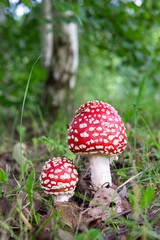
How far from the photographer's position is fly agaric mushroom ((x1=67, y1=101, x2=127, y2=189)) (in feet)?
6.02

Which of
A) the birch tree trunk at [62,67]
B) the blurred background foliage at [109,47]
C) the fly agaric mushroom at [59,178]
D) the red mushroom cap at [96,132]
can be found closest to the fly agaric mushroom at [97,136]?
the red mushroom cap at [96,132]

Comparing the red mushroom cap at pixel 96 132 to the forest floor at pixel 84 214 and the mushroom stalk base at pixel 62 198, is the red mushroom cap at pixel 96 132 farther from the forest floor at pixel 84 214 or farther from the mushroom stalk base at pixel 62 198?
the mushroom stalk base at pixel 62 198

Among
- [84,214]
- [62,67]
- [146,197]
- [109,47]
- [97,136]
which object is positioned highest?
[109,47]

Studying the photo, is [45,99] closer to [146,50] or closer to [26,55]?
[26,55]

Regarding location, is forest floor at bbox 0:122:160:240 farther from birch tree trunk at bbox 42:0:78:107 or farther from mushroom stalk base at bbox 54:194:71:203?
birch tree trunk at bbox 42:0:78:107

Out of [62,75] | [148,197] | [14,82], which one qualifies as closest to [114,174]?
[148,197]

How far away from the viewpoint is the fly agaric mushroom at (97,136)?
6.02 ft

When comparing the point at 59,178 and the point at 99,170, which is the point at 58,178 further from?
the point at 99,170

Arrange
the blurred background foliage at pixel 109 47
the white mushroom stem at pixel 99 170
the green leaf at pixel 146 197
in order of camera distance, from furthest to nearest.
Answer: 1. the blurred background foliage at pixel 109 47
2. the white mushroom stem at pixel 99 170
3. the green leaf at pixel 146 197

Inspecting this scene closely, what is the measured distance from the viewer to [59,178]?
6.02 ft

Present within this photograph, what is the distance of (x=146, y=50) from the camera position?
162 inches

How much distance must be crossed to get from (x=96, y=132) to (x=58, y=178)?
1.64 ft

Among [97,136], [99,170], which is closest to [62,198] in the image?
[99,170]

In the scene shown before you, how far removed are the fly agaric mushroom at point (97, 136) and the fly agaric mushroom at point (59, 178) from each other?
0.18 m
